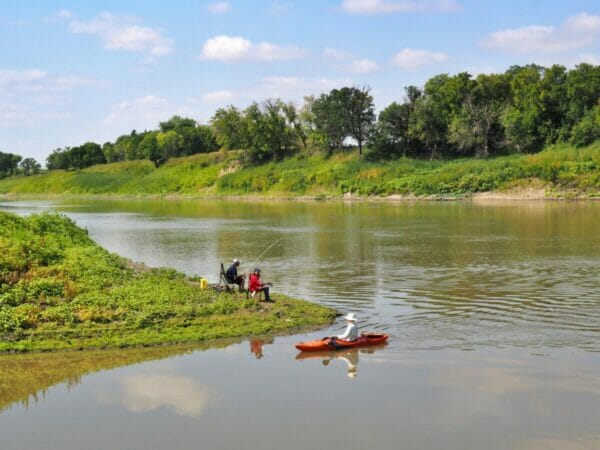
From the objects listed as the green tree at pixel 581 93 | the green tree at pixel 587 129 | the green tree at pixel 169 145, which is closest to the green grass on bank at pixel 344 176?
the green tree at pixel 587 129

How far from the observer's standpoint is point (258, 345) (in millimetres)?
17406

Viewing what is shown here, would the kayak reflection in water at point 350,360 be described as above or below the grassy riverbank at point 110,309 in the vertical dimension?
below

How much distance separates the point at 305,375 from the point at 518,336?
232 inches

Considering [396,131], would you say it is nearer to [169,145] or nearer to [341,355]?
[169,145]

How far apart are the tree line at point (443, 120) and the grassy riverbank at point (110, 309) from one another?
6867cm

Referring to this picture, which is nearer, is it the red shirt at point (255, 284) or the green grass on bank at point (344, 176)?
the red shirt at point (255, 284)

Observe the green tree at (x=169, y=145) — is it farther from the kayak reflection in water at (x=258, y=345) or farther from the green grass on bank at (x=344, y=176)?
the kayak reflection in water at (x=258, y=345)

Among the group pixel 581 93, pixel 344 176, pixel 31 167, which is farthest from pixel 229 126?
pixel 31 167

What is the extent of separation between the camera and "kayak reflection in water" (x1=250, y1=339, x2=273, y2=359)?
16.7 meters

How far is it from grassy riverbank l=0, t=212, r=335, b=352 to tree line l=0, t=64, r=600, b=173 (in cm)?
6867

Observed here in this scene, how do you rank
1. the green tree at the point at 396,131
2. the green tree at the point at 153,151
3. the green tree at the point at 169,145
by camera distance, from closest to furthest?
1. the green tree at the point at 396,131
2. the green tree at the point at 153,151
3. the green tree at the point at 169,145

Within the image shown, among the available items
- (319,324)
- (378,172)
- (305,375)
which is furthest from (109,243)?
(378,172)

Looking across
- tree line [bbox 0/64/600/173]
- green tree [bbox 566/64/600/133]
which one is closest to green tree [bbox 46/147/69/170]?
tree line [bbox 0/64/600/173]

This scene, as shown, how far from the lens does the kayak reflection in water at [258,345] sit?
658 inches
